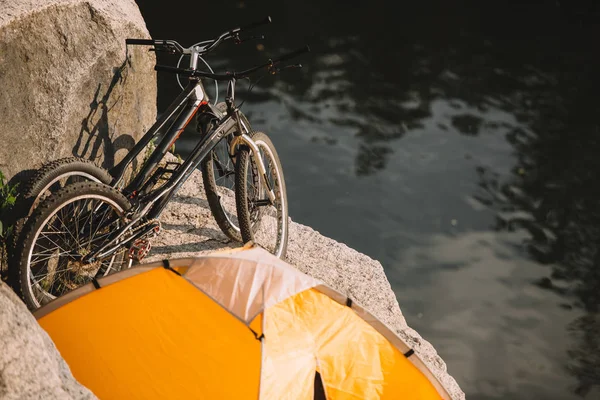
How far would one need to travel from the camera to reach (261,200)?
16.8 ft

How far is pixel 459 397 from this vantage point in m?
4.81

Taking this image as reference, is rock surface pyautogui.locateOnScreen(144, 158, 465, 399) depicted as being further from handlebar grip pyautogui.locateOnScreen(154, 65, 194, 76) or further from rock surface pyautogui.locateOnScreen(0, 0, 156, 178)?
handlebar grip pyautogui.locateOnScreen(154, 65, 194, 76)

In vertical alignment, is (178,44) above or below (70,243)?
above

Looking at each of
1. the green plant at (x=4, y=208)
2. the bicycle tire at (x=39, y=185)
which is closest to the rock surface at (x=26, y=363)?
the bicycle tire at (x=39, y=185)

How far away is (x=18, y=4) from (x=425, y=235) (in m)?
6.09

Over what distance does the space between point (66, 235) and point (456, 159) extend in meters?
7.11

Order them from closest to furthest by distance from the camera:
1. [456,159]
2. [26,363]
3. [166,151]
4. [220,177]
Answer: [26,363] → [166,151] → [220,177] → [456,159]

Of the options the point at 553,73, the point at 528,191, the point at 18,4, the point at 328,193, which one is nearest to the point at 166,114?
the point at 18,4

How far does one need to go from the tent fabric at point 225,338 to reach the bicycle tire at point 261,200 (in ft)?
3.54

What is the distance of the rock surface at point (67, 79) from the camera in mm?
3957

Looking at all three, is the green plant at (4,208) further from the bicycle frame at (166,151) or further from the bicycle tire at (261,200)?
the bicycle tire at (261,200)

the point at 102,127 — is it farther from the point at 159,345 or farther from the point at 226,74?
the point at 159,345

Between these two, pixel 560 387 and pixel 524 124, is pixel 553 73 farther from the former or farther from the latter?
pixel 560 387

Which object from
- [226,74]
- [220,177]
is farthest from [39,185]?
[220,177]
